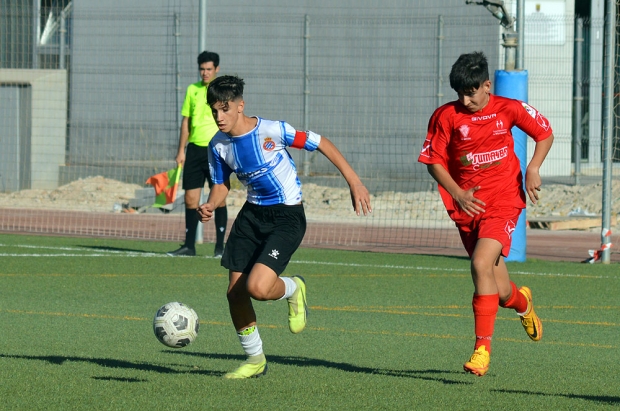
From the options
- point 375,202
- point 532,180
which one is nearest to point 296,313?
point 532,180

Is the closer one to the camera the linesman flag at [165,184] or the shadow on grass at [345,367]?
the shadow on grass at [345,367]

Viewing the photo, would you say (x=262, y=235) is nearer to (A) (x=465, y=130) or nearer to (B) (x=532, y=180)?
(A) (x=465, y=130)

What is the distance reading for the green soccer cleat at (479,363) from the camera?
586 cm

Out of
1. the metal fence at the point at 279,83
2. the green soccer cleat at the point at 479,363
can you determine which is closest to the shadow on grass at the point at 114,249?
the metal fence at the point at 279,83

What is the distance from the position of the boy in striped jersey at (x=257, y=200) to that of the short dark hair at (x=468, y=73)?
0.77 m

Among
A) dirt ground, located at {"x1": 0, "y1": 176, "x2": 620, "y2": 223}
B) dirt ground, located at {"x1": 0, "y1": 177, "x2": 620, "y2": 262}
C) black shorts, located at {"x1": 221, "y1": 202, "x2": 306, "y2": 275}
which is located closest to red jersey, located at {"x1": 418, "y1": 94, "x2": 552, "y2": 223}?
black shorts, located at {"x1": 221, "y1": 202, "x2": 306, "y2": 275}

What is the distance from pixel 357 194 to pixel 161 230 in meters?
11.1

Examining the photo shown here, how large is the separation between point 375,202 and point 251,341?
1411cm

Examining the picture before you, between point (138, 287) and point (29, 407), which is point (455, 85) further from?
point (138, 287)

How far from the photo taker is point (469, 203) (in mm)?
6305

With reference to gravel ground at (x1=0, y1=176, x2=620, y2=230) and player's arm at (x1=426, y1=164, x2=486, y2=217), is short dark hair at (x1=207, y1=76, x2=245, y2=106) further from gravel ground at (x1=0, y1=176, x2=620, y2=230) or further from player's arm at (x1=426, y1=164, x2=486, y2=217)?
gravel ground at (x1=0, y1=176, x2=620, y2=230)

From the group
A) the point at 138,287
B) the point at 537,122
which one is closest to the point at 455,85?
the point at 537,122

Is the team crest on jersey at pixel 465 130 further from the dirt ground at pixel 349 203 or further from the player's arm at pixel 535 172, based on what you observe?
the dirt ground at pixel 349 203

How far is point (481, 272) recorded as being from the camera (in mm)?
6254
